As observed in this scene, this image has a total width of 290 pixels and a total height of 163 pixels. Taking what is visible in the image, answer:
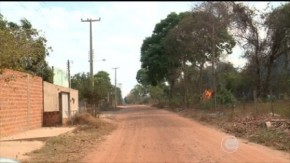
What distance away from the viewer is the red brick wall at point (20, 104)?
23.2m

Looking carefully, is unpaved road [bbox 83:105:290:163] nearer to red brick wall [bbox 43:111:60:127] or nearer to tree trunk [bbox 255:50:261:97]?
red brick wall [bbox 43:111:60:127]

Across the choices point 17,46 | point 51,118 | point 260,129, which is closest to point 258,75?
point 51,118

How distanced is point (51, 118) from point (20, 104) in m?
7.16

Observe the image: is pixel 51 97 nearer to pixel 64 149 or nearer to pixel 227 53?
pixel 64 149

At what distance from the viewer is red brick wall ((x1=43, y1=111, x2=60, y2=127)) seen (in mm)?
33303

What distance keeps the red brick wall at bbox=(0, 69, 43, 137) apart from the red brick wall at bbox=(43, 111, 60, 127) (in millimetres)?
898

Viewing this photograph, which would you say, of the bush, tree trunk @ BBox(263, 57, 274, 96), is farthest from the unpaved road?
tree trunk @ BBox(263, 57, 274, 96)

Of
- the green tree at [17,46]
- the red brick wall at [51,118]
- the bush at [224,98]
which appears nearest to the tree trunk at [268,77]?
the bush at [224,98]

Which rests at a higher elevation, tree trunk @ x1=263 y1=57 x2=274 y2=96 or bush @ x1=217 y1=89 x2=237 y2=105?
tree trunk @ x1=263 y1=57 x2=274 y2=96

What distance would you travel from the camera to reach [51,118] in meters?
33.9

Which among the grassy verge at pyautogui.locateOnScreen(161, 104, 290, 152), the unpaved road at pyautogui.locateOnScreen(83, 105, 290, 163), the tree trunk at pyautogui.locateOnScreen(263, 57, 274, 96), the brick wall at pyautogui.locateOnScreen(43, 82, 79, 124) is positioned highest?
the tree trunk at pyautogui.locateOnScreen(263, 57, 274, 96)

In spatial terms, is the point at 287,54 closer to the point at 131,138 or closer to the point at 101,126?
the point at 101,126

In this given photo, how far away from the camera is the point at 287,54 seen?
49.8 m

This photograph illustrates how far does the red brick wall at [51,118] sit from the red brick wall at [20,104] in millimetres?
898
